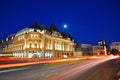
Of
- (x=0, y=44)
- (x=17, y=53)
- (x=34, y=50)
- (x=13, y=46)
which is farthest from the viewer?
(x=0, y=44)

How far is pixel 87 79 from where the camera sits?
1486 centimetres

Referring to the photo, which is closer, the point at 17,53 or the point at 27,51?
the point at 27,51

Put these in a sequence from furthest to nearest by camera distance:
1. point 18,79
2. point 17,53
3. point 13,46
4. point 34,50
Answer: point 13,46, point 17,53, point 34,50, point 18,79

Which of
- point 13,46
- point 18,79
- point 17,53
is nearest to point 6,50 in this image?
point 13,46

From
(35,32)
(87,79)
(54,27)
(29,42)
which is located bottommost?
(87,79)

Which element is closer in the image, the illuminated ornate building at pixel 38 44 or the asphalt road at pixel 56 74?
the asphalt road at pixel 56 74

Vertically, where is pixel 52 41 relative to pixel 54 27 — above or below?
below

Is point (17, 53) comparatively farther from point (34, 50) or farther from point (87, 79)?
point (87, 79)

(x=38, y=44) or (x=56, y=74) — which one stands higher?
(x=38, y=44)

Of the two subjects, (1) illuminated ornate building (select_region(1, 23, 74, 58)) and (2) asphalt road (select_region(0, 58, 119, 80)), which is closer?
(2) asphalt road (select_region(0, 58, 119, 80))

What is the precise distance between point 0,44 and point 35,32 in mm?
69244

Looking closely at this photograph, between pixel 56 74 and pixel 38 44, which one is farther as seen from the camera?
pixel 38 44

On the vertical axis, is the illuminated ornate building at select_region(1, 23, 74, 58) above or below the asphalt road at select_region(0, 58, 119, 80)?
above

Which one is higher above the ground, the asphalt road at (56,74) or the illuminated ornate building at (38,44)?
the illuminated ornate building at (38,44)
